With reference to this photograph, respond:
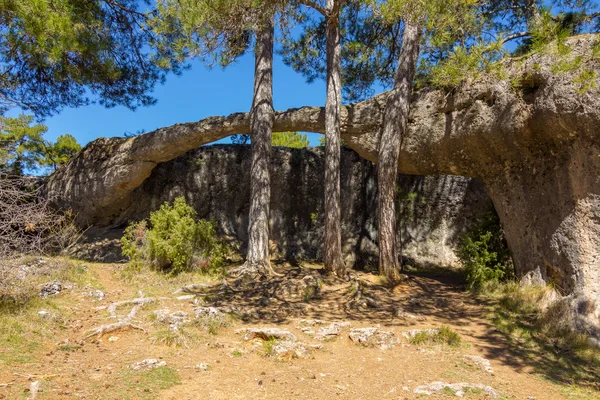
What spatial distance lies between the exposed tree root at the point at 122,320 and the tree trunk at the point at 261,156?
2506mm

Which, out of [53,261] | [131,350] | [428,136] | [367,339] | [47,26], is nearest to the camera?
[131,350]

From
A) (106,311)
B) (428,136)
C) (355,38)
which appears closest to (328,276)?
(428,136)

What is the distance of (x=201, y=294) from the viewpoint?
729cm

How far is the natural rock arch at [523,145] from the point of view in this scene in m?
6.11

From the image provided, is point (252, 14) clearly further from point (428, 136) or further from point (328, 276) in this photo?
point (328, 276)

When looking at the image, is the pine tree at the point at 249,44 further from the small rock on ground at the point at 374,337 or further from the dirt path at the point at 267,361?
the small rock on ground at the point at 374,337

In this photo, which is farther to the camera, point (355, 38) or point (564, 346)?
point (355, 38)

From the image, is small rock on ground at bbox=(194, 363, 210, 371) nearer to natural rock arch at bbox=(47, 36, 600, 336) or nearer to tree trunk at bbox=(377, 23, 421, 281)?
tree trunk at bbox=(377, 23, 421, 281)

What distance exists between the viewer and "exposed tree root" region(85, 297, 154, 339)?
5.29 meters

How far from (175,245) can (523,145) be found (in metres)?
6.73

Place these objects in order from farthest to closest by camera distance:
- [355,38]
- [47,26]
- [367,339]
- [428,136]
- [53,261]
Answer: [355,38], [428,136], [53,261], [47,26], [367,339]

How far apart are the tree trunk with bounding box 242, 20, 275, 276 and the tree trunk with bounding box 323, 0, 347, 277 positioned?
51.2 inches

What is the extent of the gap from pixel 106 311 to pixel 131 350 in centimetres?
150

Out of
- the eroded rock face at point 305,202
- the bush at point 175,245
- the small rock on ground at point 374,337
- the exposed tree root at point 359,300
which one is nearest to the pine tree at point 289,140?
the eroded rock face at point 305,202
